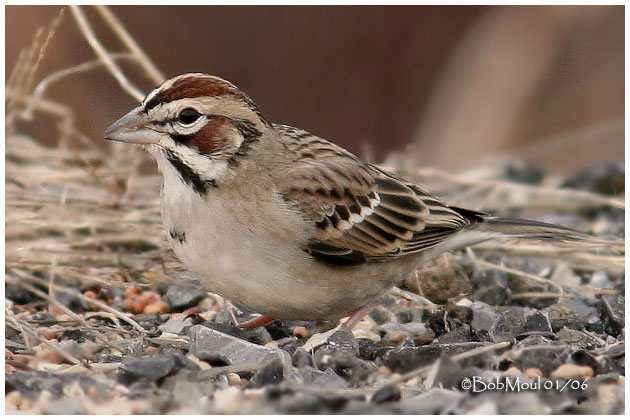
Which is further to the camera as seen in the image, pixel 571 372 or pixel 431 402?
pixel 571 372

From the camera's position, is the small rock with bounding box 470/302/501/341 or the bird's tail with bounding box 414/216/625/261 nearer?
the small rock with bounding box 470/302/501/341

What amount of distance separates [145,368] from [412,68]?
26.8 feet

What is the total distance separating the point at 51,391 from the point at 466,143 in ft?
23.5

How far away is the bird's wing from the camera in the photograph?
187 inches

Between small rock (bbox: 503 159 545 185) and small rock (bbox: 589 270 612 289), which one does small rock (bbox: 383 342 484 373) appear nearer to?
small rock (bbox: 589 270 612 289)

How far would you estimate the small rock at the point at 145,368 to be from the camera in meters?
3.96

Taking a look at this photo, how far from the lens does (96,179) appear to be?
561 cm

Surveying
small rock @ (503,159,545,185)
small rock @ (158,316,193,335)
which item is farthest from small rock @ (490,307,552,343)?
small rock @ (503,159,545,185)

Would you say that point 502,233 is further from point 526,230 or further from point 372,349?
point 372,349

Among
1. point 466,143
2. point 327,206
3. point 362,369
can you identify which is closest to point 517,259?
point 327,206

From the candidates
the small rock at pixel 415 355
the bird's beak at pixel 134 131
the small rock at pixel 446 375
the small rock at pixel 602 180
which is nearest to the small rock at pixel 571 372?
the small rock at pixel 415 355

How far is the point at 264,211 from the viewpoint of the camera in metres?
4.55

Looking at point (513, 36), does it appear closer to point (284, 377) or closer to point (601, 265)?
point (601, 265)

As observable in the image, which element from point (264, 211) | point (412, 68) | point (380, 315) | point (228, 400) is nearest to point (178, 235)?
point (264, 211)
